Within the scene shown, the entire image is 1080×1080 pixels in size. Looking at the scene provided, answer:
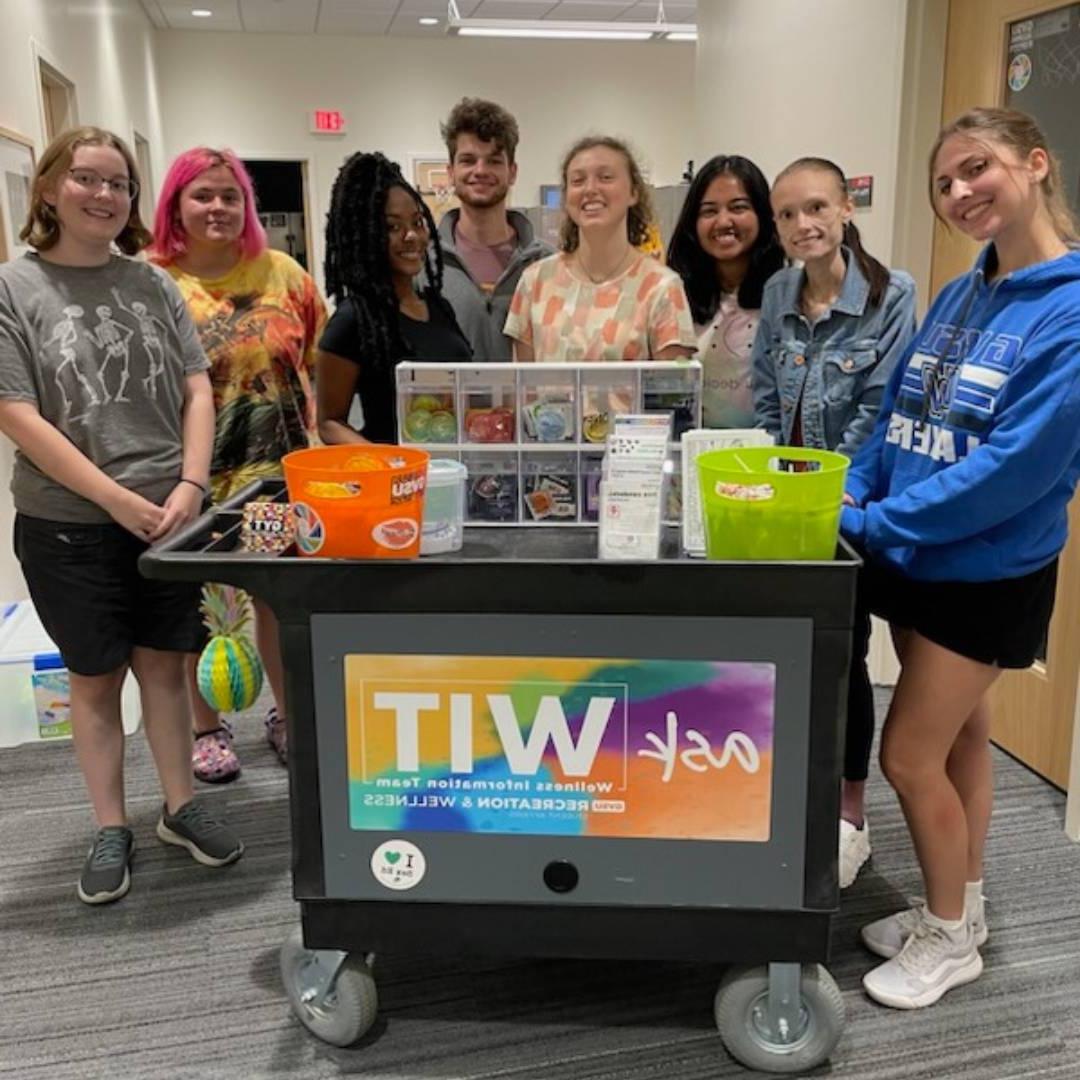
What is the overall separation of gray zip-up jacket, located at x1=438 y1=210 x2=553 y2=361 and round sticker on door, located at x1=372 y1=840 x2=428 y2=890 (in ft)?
4.05

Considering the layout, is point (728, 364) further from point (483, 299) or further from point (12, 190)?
point (12, 190)

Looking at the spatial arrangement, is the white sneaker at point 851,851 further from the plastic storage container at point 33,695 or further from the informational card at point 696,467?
the plastic storage container at point 33,695

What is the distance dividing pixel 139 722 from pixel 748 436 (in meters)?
2.22

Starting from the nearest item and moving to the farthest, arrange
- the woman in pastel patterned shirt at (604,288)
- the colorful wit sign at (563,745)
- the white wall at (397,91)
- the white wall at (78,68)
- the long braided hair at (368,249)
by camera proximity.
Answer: the colorful wit sign at (563,745), the woman in pastel patterned shirt at (604,288), the long braided hair at (368,249), the white wall at (78,68), the white wall at (397,91)

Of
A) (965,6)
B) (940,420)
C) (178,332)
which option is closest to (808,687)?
(940,420)

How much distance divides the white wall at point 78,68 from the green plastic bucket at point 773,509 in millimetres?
2768

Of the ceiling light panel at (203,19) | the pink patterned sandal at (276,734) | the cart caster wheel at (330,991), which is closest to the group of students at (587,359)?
the pink patterned sandal at (276,734)

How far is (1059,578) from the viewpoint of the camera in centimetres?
257

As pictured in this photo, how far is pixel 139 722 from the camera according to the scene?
10.2 feet

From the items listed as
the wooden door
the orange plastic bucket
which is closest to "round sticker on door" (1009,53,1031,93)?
the wooden door

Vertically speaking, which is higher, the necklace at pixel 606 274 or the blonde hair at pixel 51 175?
the blonde hair at pixel 51 175

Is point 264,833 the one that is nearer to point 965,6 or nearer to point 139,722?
point 139,722

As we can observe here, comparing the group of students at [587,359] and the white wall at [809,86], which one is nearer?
the group of students at [587,359]

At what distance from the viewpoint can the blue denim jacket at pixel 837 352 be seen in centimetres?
202
